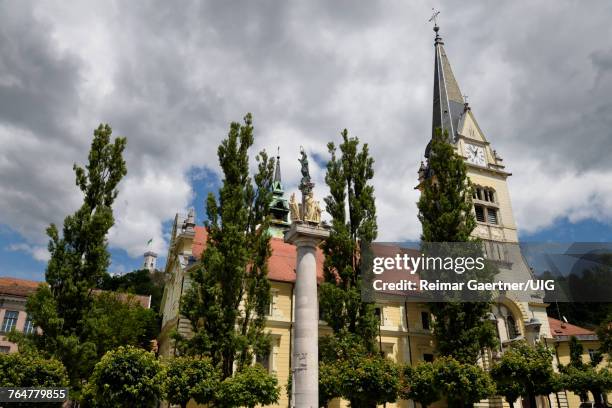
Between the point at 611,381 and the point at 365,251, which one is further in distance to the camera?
the point at 611,381

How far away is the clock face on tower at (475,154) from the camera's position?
42938 millimetres

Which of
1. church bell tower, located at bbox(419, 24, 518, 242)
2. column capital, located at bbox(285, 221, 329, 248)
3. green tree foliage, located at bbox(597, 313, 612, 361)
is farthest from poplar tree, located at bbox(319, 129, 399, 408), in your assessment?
green tree foliage, located at bbox(597, 313, 612, 361)

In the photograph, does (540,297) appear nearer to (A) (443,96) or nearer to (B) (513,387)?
(B) (513,387)

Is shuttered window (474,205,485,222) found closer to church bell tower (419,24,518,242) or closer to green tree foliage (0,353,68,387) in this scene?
church bell tower (419,24,518,242)

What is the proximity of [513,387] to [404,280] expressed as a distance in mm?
11747

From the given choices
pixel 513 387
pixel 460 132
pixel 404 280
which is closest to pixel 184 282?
pixel 404 280

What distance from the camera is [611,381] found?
103ft

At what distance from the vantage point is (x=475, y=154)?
143 ft

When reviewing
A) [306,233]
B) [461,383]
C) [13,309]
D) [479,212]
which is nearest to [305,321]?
[306,233]

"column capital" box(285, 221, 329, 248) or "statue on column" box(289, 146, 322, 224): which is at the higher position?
"statue on column" box(289, 146, 322, 224)

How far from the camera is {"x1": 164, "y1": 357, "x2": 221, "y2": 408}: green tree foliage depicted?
19453mm

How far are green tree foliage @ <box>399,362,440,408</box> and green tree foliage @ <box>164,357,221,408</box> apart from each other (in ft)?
30.8

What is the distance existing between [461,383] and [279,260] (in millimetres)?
14970

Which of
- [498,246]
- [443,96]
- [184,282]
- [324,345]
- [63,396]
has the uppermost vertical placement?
[443,96]
